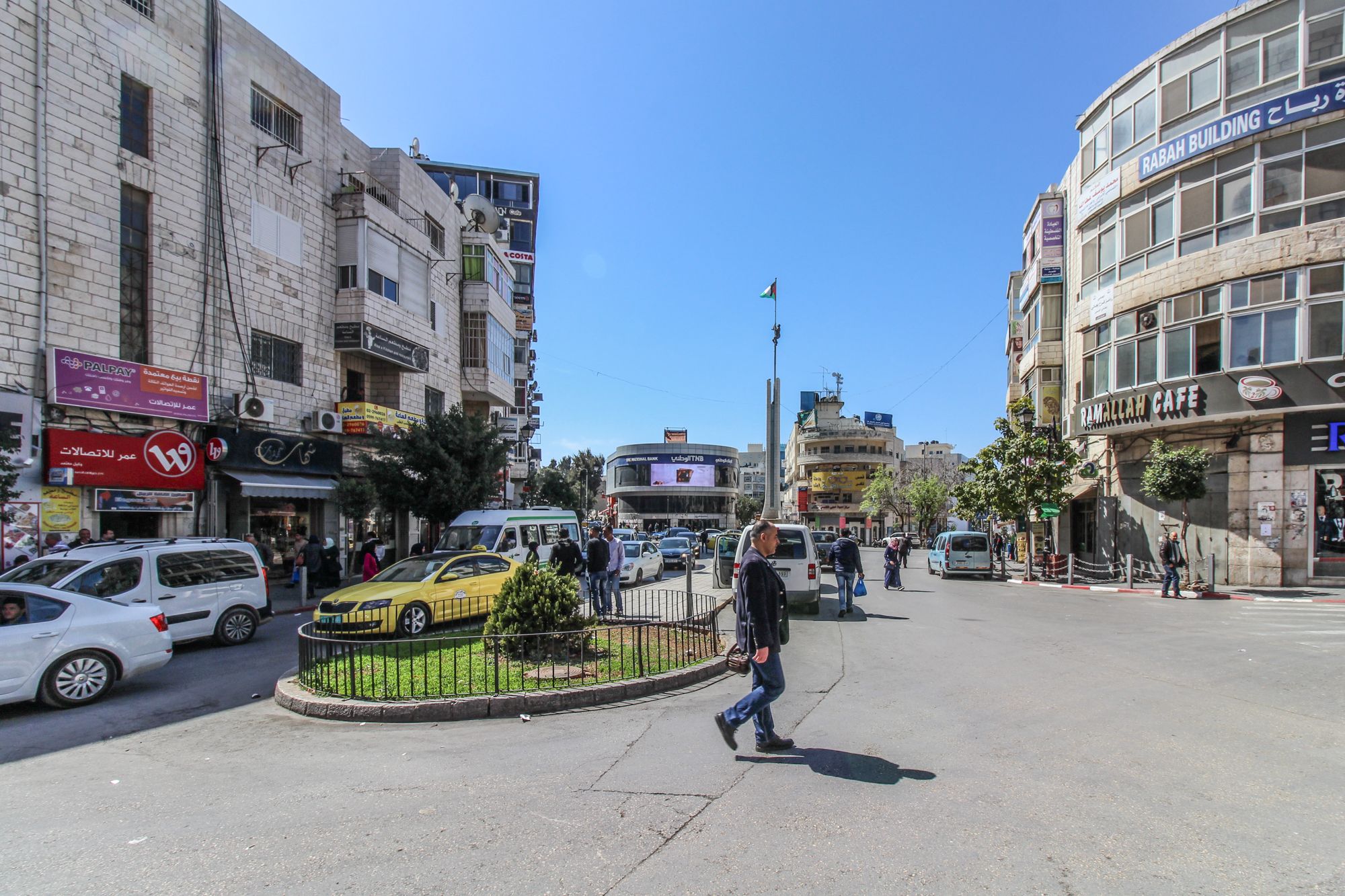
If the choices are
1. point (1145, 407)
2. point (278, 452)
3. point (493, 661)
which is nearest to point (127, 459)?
point (278, 452)

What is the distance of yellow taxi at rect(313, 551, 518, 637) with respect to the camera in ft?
35.5

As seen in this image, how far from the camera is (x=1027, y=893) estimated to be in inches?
139

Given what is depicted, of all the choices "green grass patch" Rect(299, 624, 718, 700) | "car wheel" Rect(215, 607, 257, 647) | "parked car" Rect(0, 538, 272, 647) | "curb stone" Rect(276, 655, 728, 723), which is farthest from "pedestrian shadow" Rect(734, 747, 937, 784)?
"car wheel" Rect(215, 607, 257, 647)

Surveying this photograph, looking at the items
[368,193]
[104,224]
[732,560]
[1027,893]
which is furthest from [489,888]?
[368,193]

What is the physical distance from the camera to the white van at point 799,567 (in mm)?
14680

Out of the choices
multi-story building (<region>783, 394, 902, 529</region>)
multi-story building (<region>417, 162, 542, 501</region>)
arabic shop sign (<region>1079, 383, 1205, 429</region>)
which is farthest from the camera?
multi-story building (<region>783, 394, 902, 529</region>)

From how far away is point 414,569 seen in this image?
1249 cm

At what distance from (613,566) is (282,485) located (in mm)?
12864

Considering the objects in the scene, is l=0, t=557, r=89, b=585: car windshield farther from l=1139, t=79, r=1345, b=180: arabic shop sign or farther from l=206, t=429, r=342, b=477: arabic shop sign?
l=1139, t=79, r=1345, b=180: arabic shop sign

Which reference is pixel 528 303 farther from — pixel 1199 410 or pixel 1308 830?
pixel 1308 830

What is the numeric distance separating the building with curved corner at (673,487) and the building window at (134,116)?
8954 cm

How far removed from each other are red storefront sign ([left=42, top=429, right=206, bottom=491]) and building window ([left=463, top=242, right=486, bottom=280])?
58.6 ft

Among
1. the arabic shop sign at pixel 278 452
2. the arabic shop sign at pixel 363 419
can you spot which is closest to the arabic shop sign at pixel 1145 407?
the arabic shop sign at pixel 363 419

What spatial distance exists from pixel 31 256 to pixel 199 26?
8684mm
